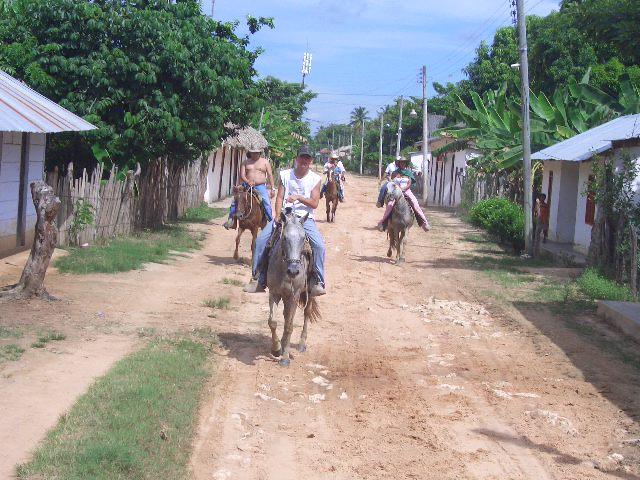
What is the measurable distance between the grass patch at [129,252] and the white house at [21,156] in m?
0.97

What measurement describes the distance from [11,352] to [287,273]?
2769mm

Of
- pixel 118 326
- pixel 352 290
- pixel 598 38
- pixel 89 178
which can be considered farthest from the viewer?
pixel 89 178

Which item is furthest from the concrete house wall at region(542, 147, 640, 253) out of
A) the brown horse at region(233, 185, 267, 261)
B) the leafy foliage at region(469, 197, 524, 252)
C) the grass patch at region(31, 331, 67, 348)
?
the grass patch at region(31, 331, 67, 348)

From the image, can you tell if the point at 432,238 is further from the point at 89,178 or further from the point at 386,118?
the point at 386,118

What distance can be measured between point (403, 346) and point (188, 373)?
3081 millimetres

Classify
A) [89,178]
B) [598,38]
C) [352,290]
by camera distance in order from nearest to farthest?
[352,290] → [598,38] → [89,178]

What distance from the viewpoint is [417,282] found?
49.3ft

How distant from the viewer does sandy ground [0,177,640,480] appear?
618cm

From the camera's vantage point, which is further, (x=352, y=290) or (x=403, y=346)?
(x=352, y=290)

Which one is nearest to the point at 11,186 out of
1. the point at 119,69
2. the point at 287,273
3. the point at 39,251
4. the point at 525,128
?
the point at 119,69

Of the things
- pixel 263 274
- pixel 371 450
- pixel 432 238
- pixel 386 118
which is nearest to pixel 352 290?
pixel 263 274

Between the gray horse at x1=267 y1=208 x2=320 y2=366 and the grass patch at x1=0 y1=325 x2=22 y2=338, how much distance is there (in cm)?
266

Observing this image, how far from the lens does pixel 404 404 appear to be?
7.60m

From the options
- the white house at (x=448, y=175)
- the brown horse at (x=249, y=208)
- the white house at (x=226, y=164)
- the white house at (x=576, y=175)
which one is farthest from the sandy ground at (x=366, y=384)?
the white house at (x=448, y=175)
